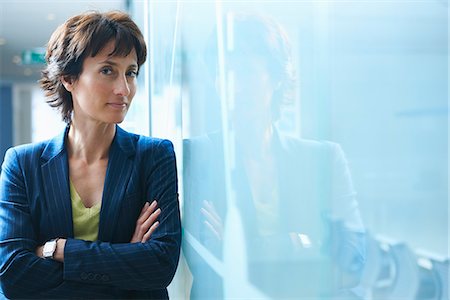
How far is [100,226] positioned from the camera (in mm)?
1818

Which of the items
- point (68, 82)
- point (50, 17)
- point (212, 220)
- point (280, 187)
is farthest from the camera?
point (50, 17)

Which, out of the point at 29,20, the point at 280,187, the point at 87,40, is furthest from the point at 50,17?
the point at 280,187

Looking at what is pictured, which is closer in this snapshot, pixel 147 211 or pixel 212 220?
pixel 212 220

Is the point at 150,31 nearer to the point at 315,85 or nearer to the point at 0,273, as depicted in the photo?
the point at 0,273

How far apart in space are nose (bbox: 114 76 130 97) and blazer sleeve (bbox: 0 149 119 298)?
1.42 feet

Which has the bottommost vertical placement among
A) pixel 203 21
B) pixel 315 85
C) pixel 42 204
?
pixel 42 204

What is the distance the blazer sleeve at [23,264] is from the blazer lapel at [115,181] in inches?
6.5

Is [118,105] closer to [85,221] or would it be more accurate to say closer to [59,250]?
[85,221]

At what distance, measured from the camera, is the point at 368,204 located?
1.06 m

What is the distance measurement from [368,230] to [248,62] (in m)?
0.53

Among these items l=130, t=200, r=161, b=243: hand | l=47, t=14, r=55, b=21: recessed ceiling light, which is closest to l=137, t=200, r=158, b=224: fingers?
l=130, t=200, r=161, b=243: hand

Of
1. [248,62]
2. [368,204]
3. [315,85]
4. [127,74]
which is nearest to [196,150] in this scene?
[127,74]

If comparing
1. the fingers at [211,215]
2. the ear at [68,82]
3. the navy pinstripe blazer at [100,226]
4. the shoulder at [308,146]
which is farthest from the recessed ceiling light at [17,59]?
the shoulder at [308,146]

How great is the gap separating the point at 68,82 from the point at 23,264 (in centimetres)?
59
